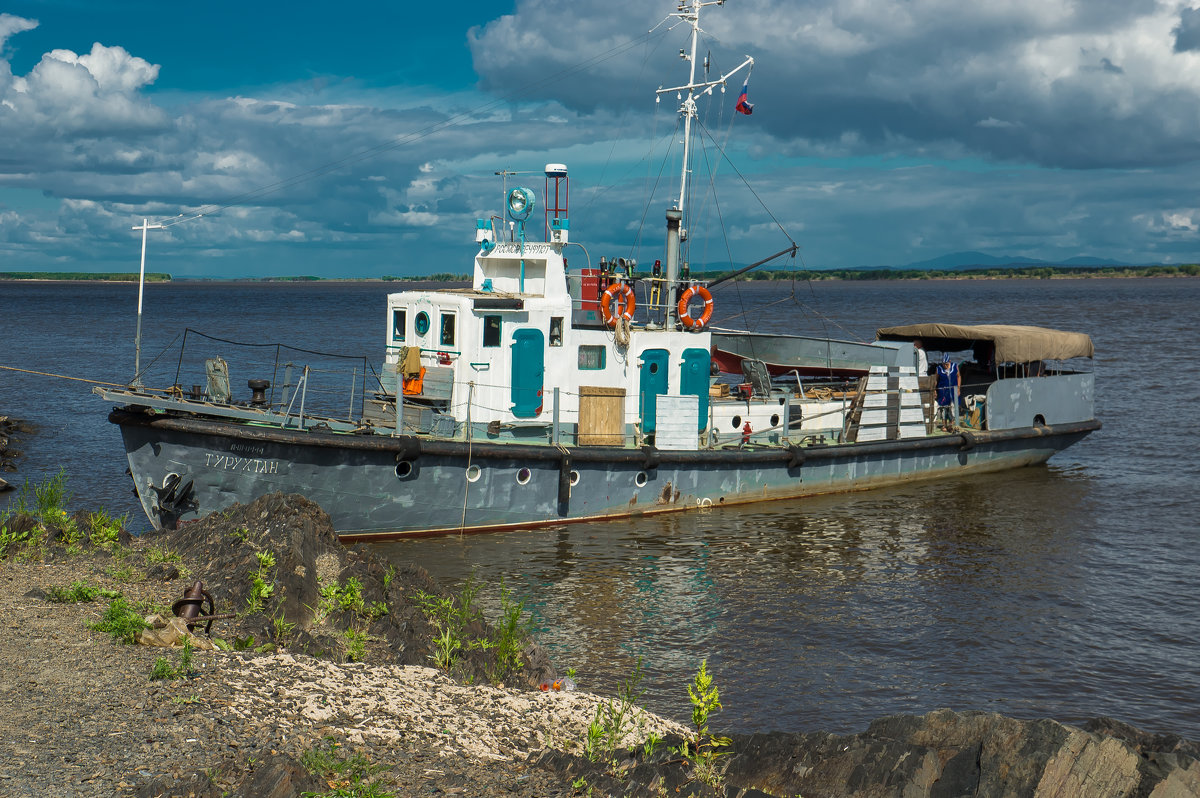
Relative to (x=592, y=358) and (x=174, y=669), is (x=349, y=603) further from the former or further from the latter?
(x=592, y=358)

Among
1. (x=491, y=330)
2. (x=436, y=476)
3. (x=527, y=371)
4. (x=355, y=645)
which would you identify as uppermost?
(x=491, y=330)

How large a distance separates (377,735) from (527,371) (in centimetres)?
1078

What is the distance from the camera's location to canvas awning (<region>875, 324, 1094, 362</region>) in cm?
2252

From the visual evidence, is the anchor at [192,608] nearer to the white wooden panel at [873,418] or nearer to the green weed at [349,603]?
the green weed at [349,603]

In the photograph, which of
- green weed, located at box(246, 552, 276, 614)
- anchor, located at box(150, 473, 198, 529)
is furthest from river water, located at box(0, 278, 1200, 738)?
green weed, located at box(246, 552, 276, 614)

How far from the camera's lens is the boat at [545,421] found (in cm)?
1509

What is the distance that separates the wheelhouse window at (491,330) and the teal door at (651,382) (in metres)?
3.02

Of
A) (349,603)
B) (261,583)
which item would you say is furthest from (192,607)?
(349,603)

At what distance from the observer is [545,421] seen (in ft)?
57.5

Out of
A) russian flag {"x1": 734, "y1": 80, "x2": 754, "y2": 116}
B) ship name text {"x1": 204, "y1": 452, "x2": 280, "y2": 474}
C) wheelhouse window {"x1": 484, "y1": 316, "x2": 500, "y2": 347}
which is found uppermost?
russian flag {"x1": 734, "y1": 80, "x2": 754, "y2": 116}

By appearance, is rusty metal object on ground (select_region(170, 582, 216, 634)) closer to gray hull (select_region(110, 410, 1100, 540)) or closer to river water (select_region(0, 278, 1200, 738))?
river water (select_region(0, 278, 1200, 738))

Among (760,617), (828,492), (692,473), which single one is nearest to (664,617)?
(760,617)

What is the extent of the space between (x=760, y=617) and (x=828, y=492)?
25.6ft

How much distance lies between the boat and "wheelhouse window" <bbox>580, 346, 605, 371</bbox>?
3cm
